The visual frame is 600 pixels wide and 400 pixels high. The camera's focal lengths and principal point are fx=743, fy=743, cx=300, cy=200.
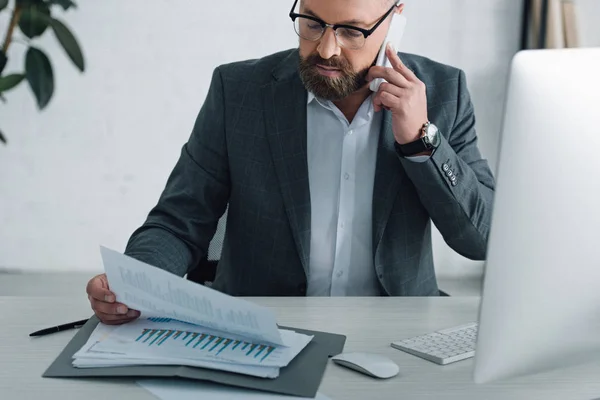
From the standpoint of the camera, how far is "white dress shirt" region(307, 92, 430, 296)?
1.61 m

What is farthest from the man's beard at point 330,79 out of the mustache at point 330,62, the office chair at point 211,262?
the office chair at point 211,262

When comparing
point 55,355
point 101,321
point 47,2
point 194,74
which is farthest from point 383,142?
point 194,74

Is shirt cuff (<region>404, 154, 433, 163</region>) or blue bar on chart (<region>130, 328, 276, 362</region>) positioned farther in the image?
shirt cuff (<region>404, 154, 433, 163</region>)

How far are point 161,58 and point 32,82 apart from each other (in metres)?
0.92

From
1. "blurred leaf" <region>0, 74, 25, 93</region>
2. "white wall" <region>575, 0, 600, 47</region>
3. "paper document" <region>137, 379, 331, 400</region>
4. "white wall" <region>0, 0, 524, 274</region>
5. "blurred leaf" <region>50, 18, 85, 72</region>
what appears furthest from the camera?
"white wall" <region>575, 0, 600, 47</region>

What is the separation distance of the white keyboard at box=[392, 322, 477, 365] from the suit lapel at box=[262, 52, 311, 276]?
0.44 meters

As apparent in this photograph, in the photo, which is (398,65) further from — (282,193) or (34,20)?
(34,20)

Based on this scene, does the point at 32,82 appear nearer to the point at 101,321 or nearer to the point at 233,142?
the point at 233,142

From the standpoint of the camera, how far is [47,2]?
2.14 meters

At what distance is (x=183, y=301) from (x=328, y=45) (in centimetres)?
72

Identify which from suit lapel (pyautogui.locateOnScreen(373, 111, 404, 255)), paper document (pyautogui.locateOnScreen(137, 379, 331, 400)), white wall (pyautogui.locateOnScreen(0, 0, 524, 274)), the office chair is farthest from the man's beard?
white wall (pyautogui.locateOnScreen(0, 0, 524, 274))

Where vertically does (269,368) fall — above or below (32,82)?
below

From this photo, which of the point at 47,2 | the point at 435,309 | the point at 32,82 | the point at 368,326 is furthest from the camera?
the point at 32,82

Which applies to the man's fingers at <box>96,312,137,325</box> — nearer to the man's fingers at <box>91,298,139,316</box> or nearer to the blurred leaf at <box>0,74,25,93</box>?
the man's fingers at <box>91,298,139,316</box>
